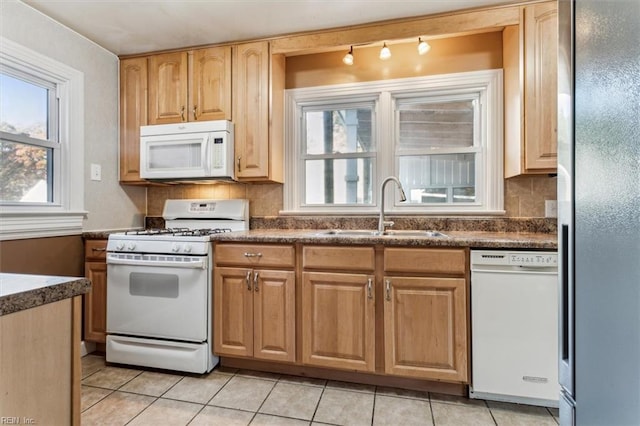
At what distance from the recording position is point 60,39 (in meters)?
2.22

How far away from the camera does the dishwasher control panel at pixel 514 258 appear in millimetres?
1634

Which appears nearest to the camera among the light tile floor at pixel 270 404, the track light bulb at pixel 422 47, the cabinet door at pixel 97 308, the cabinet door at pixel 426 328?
the light tile floor at pixel 270 404

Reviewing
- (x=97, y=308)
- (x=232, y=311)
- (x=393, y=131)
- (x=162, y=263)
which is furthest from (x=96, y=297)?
(x=393, y=131)

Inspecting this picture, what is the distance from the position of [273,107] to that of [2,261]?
1.93 m

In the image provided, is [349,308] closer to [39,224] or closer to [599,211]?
[599,211]

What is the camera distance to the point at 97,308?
7.58ft

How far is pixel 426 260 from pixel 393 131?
45.2 inches

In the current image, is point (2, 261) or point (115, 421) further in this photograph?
point (2, 261)

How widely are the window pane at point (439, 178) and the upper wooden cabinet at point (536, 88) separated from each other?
0.39 metres

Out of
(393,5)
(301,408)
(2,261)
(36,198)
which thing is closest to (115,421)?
(301,408)

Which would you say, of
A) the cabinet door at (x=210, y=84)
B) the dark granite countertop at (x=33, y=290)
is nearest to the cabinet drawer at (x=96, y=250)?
the cabinet door at (x=210, y=84)

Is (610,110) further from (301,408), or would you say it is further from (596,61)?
(301,408)

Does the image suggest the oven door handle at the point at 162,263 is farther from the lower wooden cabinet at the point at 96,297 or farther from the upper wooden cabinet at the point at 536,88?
the upper wooden cabinet at the point at 536,88

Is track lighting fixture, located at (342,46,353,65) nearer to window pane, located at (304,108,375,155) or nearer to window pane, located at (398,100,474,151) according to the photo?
window pane, located at (304,108,375,155)
